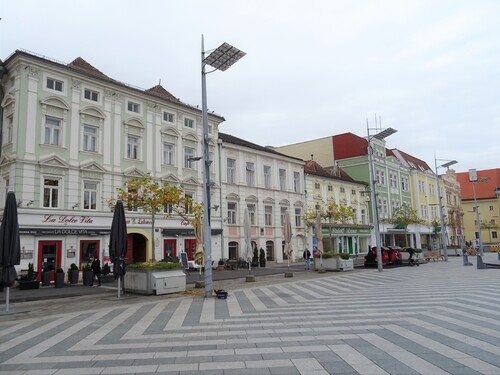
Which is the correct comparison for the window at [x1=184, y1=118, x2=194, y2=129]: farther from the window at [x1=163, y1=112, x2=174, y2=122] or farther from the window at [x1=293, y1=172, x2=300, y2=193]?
the window at [x1=293, y1=172, x2=300, y2=193]

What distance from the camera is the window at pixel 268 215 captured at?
124 feet

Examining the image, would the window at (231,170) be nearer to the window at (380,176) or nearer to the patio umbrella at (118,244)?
the patio umbrella at (118,244)

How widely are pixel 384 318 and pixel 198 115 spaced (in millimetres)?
25974

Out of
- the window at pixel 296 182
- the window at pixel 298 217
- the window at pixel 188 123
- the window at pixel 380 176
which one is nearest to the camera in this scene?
the window at pixel 188 123

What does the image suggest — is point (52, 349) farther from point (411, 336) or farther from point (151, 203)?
point (151, 203)

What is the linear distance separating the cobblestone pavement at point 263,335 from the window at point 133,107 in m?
16.9

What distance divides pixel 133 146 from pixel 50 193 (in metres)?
6.96

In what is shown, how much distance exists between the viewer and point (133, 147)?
2778 cm

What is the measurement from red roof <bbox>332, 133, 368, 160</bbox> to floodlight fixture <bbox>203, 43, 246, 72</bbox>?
42.1 metres

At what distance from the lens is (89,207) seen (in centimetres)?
2433

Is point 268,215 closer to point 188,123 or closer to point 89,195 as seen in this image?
point 188,123

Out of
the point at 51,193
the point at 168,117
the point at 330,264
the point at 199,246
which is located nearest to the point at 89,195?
Result: the point at 51,193

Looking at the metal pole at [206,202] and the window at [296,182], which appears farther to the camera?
the window at [296,182]

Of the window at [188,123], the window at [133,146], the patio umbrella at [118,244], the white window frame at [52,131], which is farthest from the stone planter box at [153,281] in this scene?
the window at [188,123]
